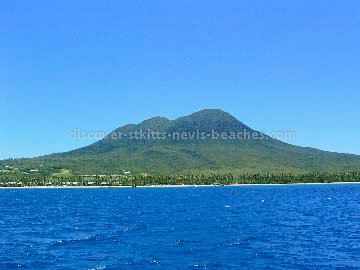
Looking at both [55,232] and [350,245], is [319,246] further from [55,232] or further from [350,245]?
[55,232]

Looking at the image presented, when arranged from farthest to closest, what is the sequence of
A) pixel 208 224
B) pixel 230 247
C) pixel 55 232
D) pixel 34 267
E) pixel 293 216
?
pixel 293 216 → pixel 208 224 → pixel 55 232 → pixel 230 247 → pixel 34 267

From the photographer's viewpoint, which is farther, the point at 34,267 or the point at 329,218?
the point at 329,218

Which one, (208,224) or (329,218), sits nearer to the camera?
(208,224)

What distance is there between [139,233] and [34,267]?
33148 mm

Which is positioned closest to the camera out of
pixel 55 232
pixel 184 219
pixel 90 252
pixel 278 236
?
pixel 90 252

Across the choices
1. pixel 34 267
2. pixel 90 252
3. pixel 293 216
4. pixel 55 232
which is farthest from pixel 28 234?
pixel 293 216

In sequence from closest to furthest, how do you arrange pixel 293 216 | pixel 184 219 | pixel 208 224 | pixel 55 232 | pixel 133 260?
pixel 133 260
pixel 55 232
pixel 208 224
pixel 184 219
pixel 293 216

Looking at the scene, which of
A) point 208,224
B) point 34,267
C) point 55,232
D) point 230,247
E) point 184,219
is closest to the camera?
point 34,267

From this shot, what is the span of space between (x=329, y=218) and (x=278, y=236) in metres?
41.8

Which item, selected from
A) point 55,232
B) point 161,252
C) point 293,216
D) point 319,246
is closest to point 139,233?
point 55,232

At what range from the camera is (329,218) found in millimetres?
120438

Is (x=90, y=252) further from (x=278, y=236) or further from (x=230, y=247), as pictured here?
(x=278, y=236)

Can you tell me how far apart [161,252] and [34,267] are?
1761 centimetres

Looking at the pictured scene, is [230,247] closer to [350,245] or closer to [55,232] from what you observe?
[350,245]
